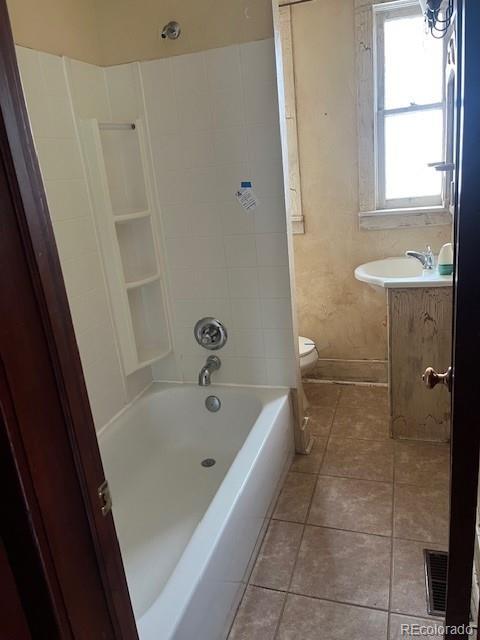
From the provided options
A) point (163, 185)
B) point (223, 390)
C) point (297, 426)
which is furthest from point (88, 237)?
point (297, 426)

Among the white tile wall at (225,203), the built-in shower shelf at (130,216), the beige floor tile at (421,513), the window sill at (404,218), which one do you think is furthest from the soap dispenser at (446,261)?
the built-in shower shelf at (130,216)

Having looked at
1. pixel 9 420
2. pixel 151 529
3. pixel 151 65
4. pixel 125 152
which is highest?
pixel 151 65

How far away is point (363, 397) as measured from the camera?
304cm

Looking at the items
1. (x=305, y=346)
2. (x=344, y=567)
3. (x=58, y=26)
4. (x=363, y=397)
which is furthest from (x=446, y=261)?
(x=58, y=26)

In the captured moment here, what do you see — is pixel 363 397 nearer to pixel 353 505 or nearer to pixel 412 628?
pixel 353 505

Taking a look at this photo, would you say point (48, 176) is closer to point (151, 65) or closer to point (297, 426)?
point (151, 65)

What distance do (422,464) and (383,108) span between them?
6.54 ft

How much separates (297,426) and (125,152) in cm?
159

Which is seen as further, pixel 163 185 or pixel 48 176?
pixel 163 185

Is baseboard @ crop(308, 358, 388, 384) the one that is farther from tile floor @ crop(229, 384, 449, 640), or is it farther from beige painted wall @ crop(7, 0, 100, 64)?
beige painted wall @ crop(7, 0, 100, 64)

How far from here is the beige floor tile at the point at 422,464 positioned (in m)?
2.21

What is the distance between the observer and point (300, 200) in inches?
118

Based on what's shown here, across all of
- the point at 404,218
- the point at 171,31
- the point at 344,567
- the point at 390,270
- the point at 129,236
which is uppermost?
the point at 171,31

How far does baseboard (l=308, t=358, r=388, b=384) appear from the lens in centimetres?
316
